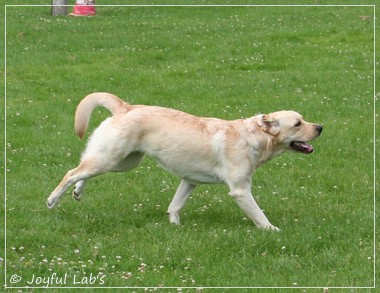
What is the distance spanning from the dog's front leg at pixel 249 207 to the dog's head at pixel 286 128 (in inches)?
24.3

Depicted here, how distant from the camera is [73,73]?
52.0ft

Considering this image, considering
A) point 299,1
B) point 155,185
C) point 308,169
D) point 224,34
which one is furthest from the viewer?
point 299,1

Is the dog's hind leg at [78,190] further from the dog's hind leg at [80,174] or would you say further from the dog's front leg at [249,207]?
the dog's front leg at [249,207]

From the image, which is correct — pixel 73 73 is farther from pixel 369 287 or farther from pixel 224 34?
pixel 369 287

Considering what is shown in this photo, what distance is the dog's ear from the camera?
31.0 ft

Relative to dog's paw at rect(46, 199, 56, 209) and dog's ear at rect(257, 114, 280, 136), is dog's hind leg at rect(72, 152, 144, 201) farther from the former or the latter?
dog's ear at rect(257, 114, 280, 136)

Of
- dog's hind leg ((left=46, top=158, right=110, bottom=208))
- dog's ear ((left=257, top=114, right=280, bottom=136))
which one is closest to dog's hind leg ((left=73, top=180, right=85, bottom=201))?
dog's hind leg ((left=46, top=158, right=110, bottom=208))

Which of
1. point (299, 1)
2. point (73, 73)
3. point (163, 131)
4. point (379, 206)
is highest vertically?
point (163, 131)

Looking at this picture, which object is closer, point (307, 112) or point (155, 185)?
point (155, 185)

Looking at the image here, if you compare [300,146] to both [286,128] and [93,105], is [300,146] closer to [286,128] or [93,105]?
[286,128]

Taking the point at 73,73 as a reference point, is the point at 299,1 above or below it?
below

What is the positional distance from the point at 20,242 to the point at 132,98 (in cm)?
601

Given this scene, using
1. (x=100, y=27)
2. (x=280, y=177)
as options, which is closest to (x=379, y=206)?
(x=280, y=177)

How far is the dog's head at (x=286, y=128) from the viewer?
946 centimetres
